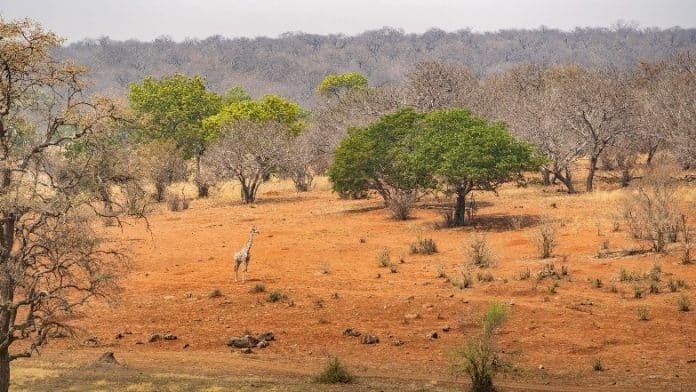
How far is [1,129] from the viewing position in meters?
9.46

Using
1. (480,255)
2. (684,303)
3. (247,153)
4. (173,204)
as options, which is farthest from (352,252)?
(247,153)

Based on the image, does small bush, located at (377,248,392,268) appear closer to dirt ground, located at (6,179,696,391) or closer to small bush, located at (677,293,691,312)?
dirt ground, located at (6,179,696,391)

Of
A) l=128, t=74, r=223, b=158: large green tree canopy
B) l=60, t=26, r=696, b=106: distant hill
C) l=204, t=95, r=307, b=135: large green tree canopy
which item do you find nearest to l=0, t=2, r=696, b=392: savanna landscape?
l=204, t=95, r=307, b=135: large green tree canopy

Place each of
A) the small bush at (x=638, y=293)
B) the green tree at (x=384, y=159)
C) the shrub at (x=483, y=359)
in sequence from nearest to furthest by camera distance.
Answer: the shrub at (x=483, y=359) < the small bush at (x=638, y=293) < the green tree at (x=384, y=159)

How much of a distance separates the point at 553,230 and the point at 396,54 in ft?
526

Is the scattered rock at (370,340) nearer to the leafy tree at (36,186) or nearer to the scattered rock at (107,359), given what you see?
the scattered rock at (107,359)

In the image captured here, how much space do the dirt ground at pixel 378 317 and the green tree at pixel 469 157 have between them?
173 centimetres

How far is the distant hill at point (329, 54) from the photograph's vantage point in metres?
149

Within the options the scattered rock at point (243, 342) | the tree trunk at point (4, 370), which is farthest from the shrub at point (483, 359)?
the tree trunk at point (4, 370)

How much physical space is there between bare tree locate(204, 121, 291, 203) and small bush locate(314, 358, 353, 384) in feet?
93.0

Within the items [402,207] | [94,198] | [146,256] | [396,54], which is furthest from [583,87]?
[396,54]

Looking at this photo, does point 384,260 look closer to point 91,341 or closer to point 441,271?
point 441,271

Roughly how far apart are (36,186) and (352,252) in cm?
1472

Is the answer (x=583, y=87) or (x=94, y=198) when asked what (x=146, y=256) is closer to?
(x=94, y=198)
